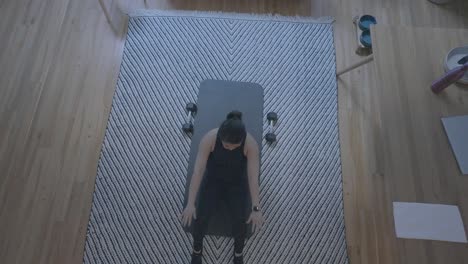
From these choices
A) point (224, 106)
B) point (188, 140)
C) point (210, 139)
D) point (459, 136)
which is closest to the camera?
point (459, 136)

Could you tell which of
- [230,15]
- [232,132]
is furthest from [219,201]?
[230,15]

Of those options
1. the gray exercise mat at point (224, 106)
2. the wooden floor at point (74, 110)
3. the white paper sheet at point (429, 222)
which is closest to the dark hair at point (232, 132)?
the gray exercise mat at point (224, 106)

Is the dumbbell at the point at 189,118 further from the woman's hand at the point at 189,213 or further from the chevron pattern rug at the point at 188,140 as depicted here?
the woman's hand at the point at 189,213

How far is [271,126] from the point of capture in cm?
218

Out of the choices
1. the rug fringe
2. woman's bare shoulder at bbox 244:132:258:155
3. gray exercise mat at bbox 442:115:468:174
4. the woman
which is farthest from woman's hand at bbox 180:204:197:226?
the rug fringe

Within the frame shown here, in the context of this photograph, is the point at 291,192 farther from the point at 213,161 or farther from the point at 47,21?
the point at 47,21

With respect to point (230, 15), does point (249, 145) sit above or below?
below

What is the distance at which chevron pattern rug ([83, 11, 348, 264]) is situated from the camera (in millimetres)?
1905

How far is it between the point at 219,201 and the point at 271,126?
641 millimetres

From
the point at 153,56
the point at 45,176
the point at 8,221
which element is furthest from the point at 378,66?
the point at 8,221

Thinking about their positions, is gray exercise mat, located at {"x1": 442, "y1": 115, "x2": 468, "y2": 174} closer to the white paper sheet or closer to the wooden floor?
the white paper sheet

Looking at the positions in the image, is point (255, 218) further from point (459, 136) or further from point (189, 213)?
point (459, 136)

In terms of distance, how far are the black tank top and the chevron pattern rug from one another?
364mm

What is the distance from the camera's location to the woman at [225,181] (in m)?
1.65
